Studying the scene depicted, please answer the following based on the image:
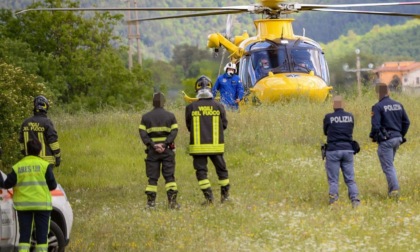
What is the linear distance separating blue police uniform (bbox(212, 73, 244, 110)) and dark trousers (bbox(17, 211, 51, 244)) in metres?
16.0

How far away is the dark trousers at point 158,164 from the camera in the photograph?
17625 mm

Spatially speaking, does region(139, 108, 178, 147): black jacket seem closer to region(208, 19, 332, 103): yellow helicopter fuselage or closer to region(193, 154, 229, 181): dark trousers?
region(193, 154, 229, 181): dark trousers

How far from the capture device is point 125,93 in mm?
71688

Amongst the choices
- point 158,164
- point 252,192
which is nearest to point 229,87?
point 252,192

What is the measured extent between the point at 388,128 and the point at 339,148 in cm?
99

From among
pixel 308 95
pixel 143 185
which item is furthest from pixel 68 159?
pixel 308 95

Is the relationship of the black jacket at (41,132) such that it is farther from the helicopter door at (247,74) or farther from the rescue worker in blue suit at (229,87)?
the helicopter door at (247,74)

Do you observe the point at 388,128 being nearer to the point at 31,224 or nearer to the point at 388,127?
the point at 388,127

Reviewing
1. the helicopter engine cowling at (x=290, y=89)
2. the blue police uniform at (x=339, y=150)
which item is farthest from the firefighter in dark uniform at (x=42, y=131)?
the helicopter engine cowling at (x=290, y=89)

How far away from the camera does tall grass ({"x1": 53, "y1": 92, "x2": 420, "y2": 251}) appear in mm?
14516

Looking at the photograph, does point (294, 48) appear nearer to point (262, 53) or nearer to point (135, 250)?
point (262, 53)

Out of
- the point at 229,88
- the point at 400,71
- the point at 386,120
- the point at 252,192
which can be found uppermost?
the point at 386,120

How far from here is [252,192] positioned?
19562 millimetres

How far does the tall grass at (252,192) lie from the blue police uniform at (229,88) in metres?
0.65
